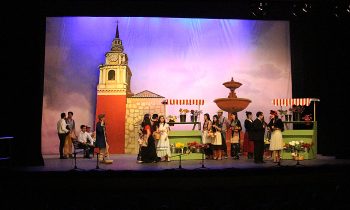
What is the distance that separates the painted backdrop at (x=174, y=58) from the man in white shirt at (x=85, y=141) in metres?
0.94

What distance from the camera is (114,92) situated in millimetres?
12898

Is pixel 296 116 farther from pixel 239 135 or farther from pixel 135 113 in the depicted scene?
pixel 135 113

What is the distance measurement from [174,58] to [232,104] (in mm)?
2565

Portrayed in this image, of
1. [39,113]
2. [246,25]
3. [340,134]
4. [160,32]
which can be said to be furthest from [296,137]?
[39,113]

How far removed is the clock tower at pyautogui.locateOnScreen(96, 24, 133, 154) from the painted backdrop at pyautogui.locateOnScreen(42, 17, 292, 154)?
0.71 ft

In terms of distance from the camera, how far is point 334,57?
1134 centimetres

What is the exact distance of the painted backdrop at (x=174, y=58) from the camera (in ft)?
41.7

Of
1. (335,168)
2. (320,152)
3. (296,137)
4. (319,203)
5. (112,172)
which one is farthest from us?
(320,152)

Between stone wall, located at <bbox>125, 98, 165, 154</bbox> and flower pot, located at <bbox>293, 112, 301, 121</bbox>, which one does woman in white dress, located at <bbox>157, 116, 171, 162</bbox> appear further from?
flower pot, located at <bbox>293, 112, 301, 121</bbox>

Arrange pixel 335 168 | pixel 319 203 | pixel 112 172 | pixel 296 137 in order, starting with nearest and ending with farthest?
pixel 319 203 → pixel 112 172 → pixel 335 168 → pixel 296 137

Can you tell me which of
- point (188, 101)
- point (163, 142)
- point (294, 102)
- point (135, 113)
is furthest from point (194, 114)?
point (294, 102)

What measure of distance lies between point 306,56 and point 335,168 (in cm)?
569

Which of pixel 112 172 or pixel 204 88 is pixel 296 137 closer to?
pixel 204 88

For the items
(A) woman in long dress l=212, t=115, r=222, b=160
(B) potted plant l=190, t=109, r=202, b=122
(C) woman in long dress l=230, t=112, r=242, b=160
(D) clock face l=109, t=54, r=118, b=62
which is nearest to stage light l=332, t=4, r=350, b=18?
(C) woman in long dress l=230, t=112, r=242, b=160
